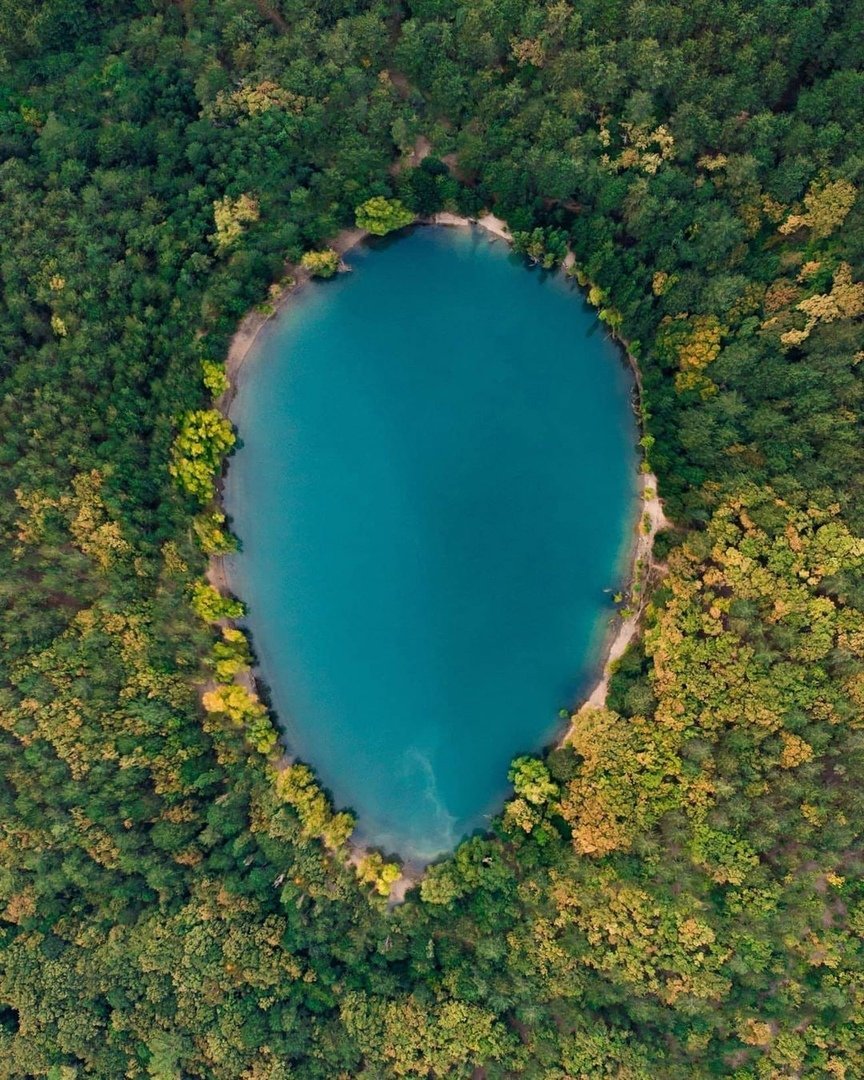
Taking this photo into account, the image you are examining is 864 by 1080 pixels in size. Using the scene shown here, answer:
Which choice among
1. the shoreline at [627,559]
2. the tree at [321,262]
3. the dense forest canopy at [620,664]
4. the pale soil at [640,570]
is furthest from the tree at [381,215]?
the pale soil at [640,570]

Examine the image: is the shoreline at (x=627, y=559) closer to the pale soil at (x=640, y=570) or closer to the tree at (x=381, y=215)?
the pale soil at (x=640, y=570)

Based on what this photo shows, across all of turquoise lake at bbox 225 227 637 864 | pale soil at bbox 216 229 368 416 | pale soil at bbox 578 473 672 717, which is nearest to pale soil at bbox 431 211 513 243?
turquoise lake at bbox 225 227 637 864

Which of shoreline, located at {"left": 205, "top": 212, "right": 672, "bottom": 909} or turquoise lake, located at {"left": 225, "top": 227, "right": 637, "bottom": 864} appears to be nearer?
shoreline, located at {"left": 205, "top": 212, "right": 672, "bottom": 909}

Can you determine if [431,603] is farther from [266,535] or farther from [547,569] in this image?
[266,535]

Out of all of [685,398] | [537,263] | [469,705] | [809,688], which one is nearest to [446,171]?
[537,263]

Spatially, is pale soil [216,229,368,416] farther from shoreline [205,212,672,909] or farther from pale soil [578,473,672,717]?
pale soil [578,473,672,717]

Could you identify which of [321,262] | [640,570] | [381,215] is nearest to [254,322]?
[321,262]

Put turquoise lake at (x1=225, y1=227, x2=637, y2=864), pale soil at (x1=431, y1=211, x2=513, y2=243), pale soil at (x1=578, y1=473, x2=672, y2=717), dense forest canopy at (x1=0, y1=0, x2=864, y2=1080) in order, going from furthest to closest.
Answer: turquoise lake at (x1=225, y1=227, x2=637, y2=864) → pale soil at (x1=431, y1=211, x2=513, y2=243) → pale soil at (x1=578, y1=473, x2=672, y2=717) → dense forest canopy at (x1=0, y1=0, x2=864, y2=1080)

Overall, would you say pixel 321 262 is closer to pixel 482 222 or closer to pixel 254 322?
pixel 254 322
